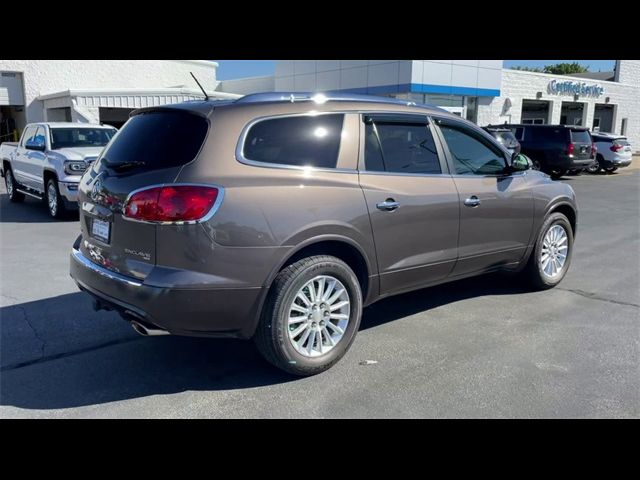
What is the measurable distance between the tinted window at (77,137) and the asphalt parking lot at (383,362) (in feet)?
18.1

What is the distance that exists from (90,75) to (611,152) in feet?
83.1

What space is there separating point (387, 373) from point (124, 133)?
2.58 m

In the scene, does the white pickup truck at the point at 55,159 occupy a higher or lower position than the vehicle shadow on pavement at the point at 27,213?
higher

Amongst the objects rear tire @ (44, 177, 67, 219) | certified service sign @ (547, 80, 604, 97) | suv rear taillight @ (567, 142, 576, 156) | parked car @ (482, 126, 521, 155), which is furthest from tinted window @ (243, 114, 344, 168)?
certified service sign @ (547, 80, 604, 97)

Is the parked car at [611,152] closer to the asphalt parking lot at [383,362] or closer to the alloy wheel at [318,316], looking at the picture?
the asphalt parking lot at [383,362]

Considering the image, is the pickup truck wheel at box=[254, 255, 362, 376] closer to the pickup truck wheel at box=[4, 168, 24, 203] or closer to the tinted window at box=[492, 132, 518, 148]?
the pickup truck wheel at box=[4, 168, 24, 203]

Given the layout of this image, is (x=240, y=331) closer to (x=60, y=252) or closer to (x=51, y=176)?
(x=60, y=252)

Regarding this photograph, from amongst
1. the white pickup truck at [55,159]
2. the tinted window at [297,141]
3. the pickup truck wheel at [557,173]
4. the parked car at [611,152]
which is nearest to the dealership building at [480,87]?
the pickup truck wheel at [557,173]

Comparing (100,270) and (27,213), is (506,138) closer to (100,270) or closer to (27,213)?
(27,213)

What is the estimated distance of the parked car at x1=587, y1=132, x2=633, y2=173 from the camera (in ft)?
70.7

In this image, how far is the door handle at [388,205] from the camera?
4.11m

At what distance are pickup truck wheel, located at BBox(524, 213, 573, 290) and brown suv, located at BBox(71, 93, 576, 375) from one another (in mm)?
1185

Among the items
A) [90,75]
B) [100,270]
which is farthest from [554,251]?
[90,75]
